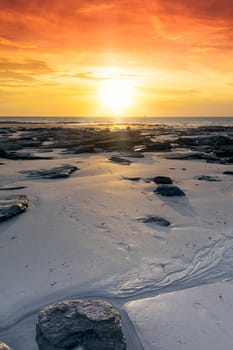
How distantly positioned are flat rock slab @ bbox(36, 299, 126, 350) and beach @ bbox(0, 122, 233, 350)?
0.29 meters

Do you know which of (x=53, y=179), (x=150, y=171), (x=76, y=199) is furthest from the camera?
(x=150, y=171)

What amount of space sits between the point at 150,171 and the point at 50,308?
32.1 feet

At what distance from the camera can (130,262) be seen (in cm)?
561

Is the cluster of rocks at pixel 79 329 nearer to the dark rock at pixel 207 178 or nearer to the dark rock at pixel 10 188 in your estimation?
the dark rock at pixel 10 188

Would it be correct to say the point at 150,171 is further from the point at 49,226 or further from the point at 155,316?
the point at 155,316

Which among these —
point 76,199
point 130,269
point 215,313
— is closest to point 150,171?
point 76,199

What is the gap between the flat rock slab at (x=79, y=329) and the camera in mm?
3543

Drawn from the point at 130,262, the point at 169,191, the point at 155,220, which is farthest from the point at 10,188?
the point at 130,262

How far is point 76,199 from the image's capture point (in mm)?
8859

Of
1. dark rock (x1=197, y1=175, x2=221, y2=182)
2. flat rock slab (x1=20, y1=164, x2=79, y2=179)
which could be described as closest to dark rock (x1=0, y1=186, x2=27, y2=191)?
flat rock slab (x1=20, y1=164, x2=79, y2=179)

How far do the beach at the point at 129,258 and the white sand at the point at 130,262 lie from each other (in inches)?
0.6

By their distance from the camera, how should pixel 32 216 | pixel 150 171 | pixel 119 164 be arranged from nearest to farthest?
pixel 32 216 → pixel 150 171 → pixel 119 164

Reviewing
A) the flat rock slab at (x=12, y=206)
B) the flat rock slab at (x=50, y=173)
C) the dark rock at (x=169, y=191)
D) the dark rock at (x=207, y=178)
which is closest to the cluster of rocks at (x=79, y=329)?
the flat rock slab at (x=12, y=206)

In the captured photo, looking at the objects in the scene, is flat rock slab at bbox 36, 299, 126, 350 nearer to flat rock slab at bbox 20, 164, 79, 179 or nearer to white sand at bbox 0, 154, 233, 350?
white sand at bbox 0, 154, 233, 350
